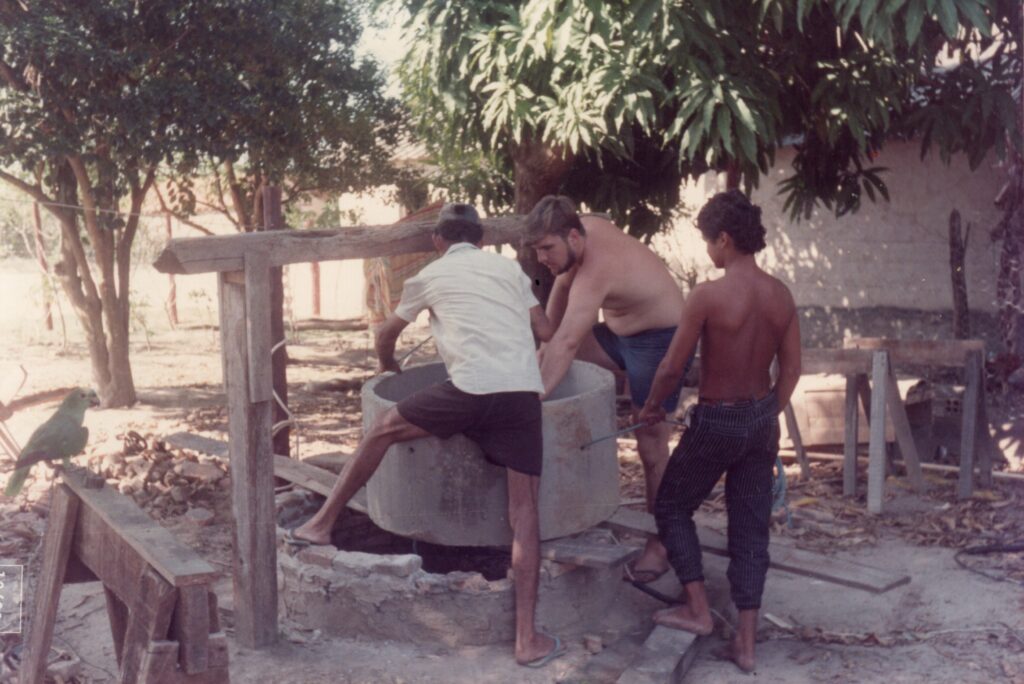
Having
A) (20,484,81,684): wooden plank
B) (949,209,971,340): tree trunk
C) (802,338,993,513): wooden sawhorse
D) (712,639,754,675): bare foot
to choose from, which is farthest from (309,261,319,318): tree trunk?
(20,484,81,684): wooden plank

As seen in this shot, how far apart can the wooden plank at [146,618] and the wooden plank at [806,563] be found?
2.92 m

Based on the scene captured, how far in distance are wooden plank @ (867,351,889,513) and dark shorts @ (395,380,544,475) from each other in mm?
2879

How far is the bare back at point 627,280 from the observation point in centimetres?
496

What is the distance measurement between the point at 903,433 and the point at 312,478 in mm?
3606

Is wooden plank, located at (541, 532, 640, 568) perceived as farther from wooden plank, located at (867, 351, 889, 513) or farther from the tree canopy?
the tree canopy

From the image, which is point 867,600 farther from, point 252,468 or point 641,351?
point 252,468

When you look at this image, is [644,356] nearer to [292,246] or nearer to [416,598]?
[416,598]

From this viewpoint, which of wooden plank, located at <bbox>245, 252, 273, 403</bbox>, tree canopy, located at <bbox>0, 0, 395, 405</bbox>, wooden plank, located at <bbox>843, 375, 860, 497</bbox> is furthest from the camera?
tree canopy, located at <bbox>0, 0, 395, 405</bbox>

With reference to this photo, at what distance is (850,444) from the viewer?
7020mm

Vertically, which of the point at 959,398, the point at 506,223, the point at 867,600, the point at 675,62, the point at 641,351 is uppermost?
the point at 675,62

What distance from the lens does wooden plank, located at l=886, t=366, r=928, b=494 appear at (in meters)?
6.73

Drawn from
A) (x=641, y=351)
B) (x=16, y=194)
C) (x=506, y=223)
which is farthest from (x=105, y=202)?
(x=16, y=194)

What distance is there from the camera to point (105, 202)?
31.1ft

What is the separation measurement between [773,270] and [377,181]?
4718mm
